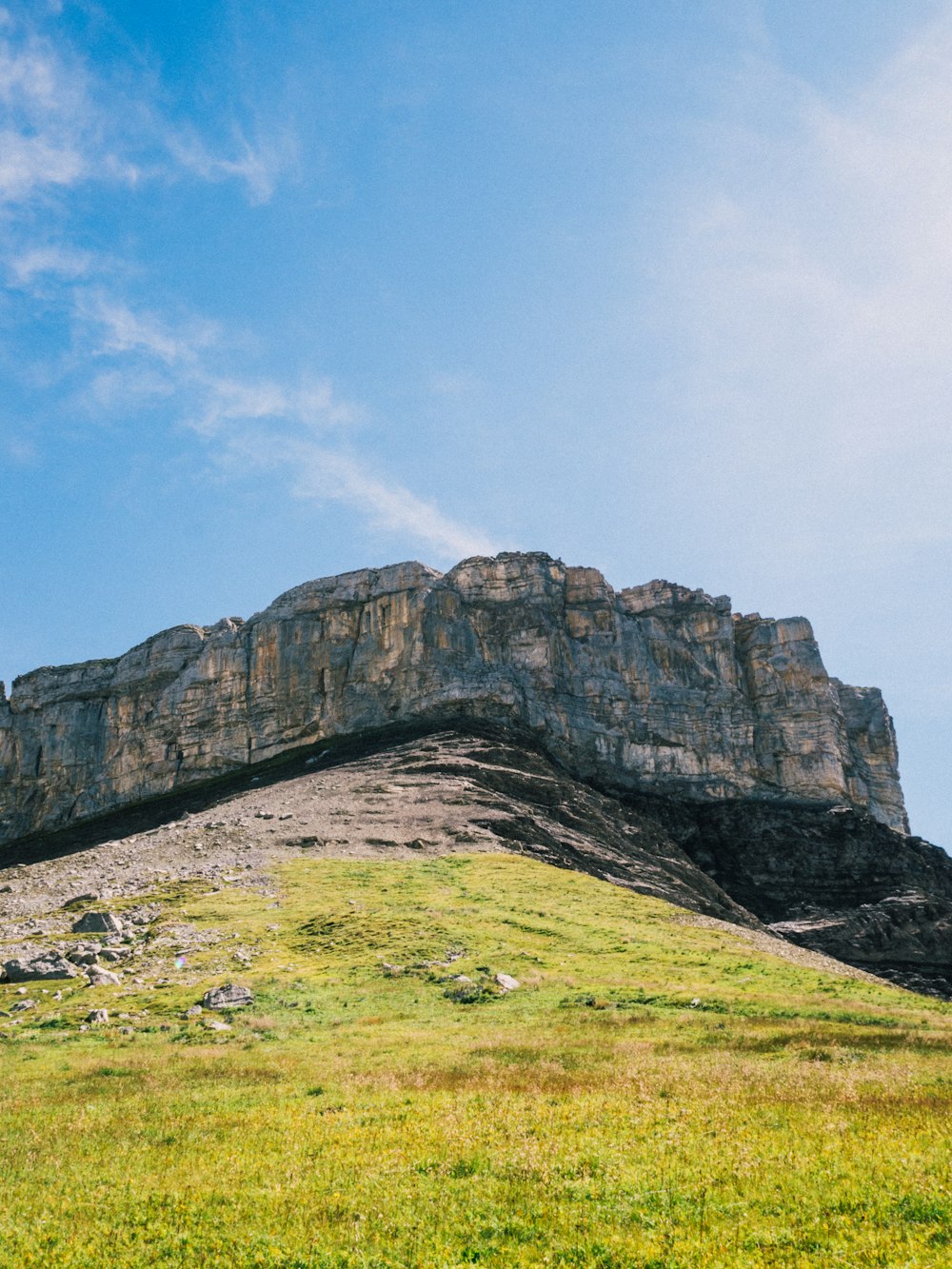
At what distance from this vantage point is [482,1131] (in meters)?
14.1

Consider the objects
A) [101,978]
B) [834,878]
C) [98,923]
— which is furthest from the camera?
[834,878]

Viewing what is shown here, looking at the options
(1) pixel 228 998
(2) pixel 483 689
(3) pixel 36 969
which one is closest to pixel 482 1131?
(1) pixel 228 998

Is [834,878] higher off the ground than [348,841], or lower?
lower

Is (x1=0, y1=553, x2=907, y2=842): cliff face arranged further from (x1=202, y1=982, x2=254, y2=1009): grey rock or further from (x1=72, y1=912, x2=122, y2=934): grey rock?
(x1=202, y1=982, x2=254, y2=1009): grey rock

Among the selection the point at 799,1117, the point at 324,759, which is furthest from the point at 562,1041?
the point at 324,759

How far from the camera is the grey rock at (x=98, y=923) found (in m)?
45.0

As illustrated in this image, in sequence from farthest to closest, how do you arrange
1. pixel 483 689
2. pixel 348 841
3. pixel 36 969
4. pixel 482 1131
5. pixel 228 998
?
1. pixel 483 689
2. pixel 348 841
3. pixel 36 969
4. pixel 228 998
5. pixel 482 1131

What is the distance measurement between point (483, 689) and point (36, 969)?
2820 inches

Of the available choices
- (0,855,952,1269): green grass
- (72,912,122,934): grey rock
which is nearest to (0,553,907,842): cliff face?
(72,912,122,934): grey rock

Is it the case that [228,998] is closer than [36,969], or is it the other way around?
[228,998]

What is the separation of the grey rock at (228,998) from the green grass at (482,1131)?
1311 mm

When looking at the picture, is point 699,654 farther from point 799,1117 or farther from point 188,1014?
point 799,1117

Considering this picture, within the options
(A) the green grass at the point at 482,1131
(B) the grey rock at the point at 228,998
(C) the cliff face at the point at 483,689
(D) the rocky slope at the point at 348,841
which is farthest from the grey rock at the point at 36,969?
(C) the cliff face at the point at 483,689

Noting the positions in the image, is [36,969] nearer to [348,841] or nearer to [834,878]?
[348,841]
